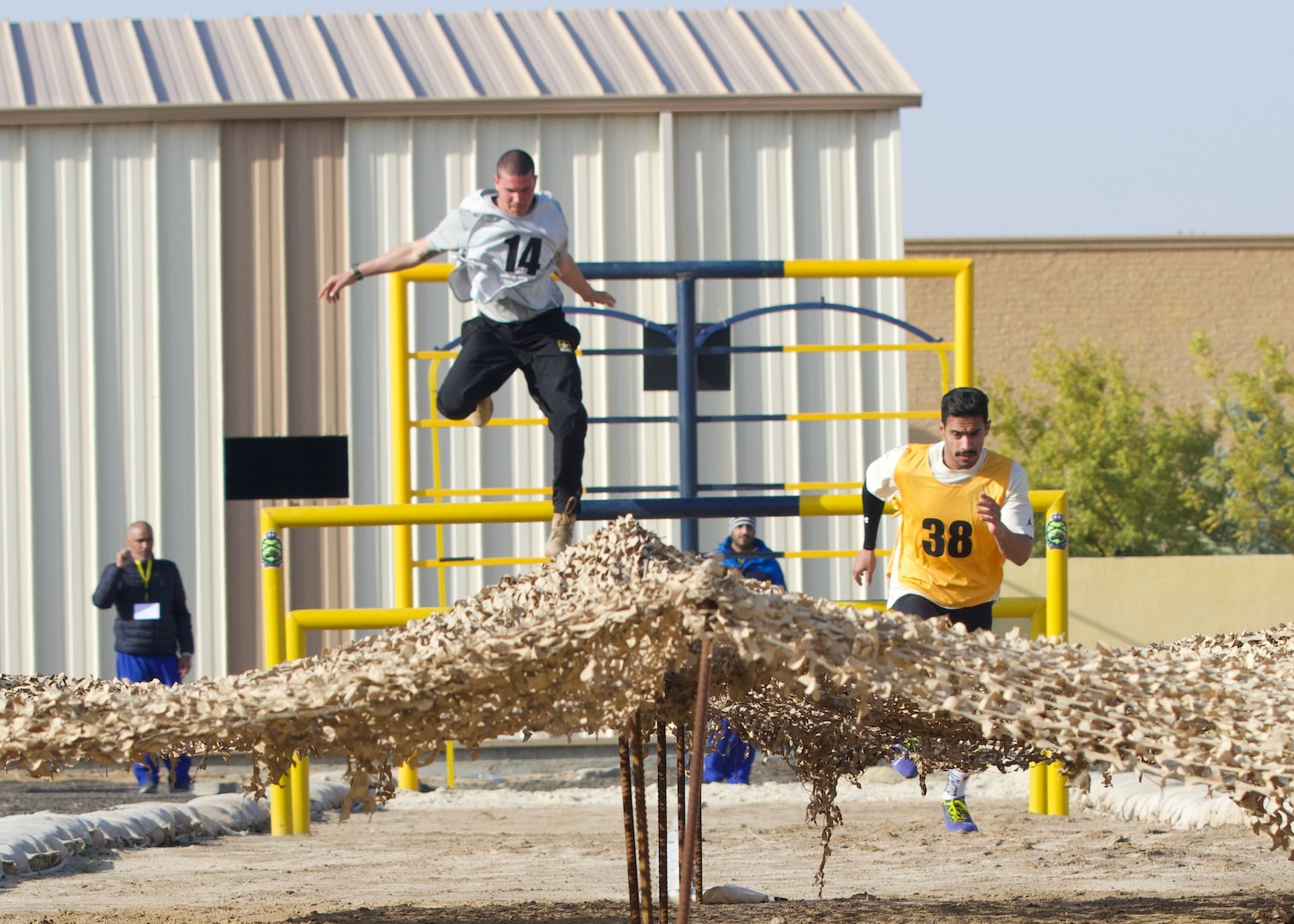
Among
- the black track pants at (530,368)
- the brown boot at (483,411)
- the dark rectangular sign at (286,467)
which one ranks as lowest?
the dark rectangular sign at (286,467)

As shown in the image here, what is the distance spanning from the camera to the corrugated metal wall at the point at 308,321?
10570 millimetres

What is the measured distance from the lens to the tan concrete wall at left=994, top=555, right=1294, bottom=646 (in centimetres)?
1412

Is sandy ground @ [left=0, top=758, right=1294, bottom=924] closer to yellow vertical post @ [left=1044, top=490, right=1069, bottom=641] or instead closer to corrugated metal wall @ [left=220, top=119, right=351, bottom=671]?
yellow vertical post @ [left=1044, top=490, right=1069, bottom=641]

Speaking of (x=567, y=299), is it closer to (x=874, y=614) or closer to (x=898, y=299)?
(x=898, y=299)

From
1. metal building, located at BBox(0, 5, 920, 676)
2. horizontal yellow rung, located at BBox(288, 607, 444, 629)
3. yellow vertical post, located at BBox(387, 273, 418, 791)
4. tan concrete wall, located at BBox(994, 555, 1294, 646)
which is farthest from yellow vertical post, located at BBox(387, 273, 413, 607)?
tan concrete wall, located at BBox(994, 555, 1294, 646)

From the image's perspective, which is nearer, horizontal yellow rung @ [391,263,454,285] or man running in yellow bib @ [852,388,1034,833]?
man running in yellow bib @ [852,388,1034,833]

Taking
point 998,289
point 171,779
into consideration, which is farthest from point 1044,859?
point 998,289

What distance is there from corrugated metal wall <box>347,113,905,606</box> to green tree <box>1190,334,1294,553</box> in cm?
1441

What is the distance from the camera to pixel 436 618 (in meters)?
3.37

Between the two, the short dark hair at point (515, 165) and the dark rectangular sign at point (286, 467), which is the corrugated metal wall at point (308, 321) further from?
the short dark hair at point (515, 165)

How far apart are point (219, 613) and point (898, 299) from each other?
5.06 meters

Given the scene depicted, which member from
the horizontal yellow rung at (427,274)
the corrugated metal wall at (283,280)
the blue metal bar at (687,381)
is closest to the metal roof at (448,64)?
the corrugated metal wall at (283,280)

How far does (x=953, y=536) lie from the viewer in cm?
505

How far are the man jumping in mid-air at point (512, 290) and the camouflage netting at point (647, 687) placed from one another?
2.18 meters
